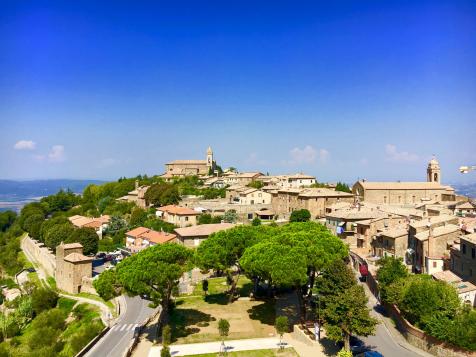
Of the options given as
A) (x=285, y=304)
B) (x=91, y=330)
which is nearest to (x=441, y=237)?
(x=285, y=304)

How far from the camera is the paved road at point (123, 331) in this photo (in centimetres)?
2959

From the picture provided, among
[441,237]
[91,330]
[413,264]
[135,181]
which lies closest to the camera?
[91,330]

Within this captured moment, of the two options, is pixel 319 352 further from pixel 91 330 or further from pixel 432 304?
pixel 91 330

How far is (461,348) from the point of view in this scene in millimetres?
23328

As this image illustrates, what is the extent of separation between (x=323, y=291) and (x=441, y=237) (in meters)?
15.9

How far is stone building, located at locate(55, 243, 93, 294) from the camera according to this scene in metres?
50.5

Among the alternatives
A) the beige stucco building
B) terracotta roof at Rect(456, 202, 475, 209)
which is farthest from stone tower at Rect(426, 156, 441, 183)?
the beige stucco building

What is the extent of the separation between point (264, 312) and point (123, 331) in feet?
36.7

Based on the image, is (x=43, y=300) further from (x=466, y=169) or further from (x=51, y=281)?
(x=466, y=169)

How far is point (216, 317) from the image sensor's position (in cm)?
3281

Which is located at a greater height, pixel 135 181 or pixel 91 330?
pixel 135 181

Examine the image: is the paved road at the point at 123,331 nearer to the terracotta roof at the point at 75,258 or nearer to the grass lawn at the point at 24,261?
the terracotta roof at the point at 75,258

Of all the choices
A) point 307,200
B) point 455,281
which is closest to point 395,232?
point 455,281

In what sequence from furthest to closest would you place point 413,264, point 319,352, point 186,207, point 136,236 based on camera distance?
point 186,207, point 136,236, point 413,264, point 319,352
